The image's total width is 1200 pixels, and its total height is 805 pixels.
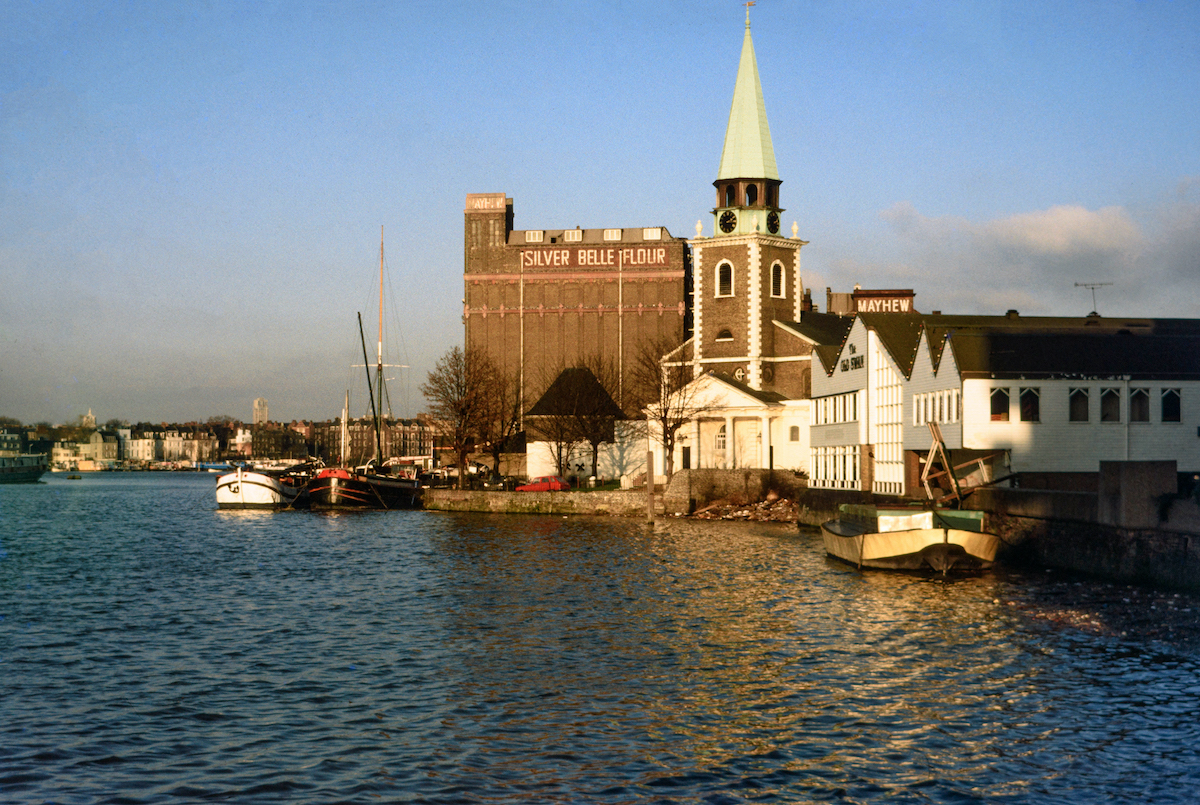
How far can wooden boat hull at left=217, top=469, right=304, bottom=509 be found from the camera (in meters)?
97.8

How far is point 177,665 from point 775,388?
67353 millimetres

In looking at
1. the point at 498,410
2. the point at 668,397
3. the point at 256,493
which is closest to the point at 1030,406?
the point at 668,397

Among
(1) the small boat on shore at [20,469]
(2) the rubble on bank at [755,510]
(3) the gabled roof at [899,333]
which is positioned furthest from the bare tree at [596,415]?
(1) the small boat on shore at [20,469]

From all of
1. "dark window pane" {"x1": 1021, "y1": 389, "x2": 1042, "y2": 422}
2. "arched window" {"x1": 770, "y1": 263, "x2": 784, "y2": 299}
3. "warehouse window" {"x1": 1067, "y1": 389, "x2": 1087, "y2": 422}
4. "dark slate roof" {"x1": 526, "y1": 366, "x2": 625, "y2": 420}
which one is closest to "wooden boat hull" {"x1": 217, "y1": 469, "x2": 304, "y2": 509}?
"dark slate roof" {"x1": 526, "y1": 366, "x2": 625, "y2": 420}

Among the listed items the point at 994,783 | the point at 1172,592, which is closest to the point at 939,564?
the point at 1172,592

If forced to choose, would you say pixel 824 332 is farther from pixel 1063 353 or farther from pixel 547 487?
pixel 1063 353

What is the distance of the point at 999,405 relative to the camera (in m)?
50.5

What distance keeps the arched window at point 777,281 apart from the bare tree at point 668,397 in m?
9.05

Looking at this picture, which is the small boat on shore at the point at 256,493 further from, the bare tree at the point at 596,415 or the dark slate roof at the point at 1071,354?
the dark slate roof at the point at 1071,354

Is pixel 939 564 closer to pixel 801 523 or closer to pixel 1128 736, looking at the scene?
pixel 1128 736

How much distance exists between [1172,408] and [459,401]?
61897mm

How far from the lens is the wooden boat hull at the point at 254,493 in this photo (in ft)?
321

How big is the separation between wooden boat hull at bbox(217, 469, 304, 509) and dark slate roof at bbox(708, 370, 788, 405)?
38.6 metres

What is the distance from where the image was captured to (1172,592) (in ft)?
105
